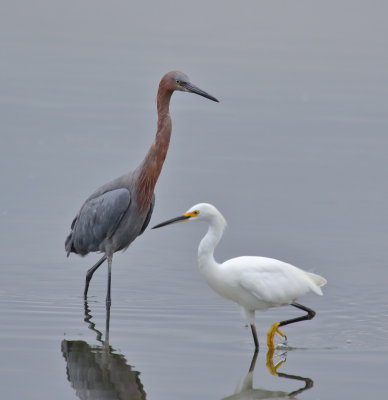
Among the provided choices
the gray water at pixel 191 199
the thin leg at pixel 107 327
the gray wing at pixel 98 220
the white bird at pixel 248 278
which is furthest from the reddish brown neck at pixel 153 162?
the white bird at pixel 248 278

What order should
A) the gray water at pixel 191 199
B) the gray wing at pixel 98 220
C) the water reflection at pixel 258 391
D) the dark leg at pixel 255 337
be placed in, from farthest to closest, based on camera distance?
the gray wing at pixel 98 220 → the dark leg at pixel 255 337 → the gray water at pixel 191 199 → the water reflection at pixel 258 391

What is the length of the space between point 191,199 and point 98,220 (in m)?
3.13

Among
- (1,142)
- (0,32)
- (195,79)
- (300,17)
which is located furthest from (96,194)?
(300,17)

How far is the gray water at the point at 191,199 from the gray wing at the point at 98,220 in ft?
1.46

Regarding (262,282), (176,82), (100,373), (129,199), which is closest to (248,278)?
(262,282)

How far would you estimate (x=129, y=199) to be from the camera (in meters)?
10.4

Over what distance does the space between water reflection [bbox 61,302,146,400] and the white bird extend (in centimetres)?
99

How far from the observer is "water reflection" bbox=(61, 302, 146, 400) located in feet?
25.1

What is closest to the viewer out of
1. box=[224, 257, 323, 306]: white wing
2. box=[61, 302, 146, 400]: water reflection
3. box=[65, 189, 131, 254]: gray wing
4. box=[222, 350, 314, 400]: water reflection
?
box=[61, 302, 146, 400]: water reflection

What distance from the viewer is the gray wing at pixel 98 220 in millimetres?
10328

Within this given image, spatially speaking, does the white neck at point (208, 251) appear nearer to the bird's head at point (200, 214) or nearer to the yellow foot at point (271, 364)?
the bird's head at point (200, 214)

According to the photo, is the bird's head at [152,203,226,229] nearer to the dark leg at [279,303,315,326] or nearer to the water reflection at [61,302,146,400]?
the dark leg at [279,303,315,326]

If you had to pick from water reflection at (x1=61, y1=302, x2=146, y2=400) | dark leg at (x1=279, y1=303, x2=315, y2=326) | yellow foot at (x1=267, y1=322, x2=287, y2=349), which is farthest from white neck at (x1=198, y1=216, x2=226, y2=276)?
water reflection at (x1=61, y1=302, x2=146, y2=400)

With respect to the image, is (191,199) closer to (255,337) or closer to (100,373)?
(255,337)
